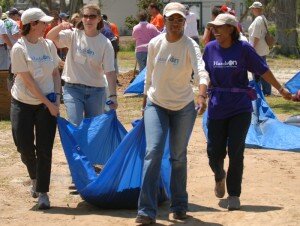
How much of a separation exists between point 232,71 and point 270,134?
3836 millimetres

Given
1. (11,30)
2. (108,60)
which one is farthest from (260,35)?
(108,60)

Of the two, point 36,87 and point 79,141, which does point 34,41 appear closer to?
point 36,87

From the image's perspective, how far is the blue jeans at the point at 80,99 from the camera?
718 cm

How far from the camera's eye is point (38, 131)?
6.67 metres

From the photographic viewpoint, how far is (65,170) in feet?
28.4

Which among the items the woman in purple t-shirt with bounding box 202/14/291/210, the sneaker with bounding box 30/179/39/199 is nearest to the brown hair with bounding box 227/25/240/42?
the woman in purple t-shirt with bounding box 202/14/291/210

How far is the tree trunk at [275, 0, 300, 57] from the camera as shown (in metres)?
28.7

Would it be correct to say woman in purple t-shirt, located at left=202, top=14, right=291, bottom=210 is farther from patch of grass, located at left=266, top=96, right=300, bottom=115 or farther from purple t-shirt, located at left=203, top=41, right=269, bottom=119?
patch of grass, located at left=266, top=96, right=300, bottom=115

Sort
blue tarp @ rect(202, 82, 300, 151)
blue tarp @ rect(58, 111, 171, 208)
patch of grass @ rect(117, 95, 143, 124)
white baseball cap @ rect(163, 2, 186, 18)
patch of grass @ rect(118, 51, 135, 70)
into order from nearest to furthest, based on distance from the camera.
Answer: white baseball cap @ rect(163, 2, 186, 18)
blue tarp @ rect(58, 111, 171, 208)
blue tarp @ rect(202, 82, 300, 151)
patch of grass @ rect(117, 95, 143, 124)
patch of grass @ rect(118, 51, 135, 70)

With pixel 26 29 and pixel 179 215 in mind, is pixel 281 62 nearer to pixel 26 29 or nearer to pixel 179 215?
pixel 26 29

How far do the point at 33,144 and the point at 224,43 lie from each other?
1959mm

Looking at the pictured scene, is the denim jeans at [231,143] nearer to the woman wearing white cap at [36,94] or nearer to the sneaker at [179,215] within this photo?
the sneaker at [179,215]

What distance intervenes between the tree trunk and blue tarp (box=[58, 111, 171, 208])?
2245cm

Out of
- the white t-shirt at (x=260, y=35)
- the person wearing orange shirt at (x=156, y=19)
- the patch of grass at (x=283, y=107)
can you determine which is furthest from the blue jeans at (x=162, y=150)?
the person wearing orange shirt at (x=156, y=19)
